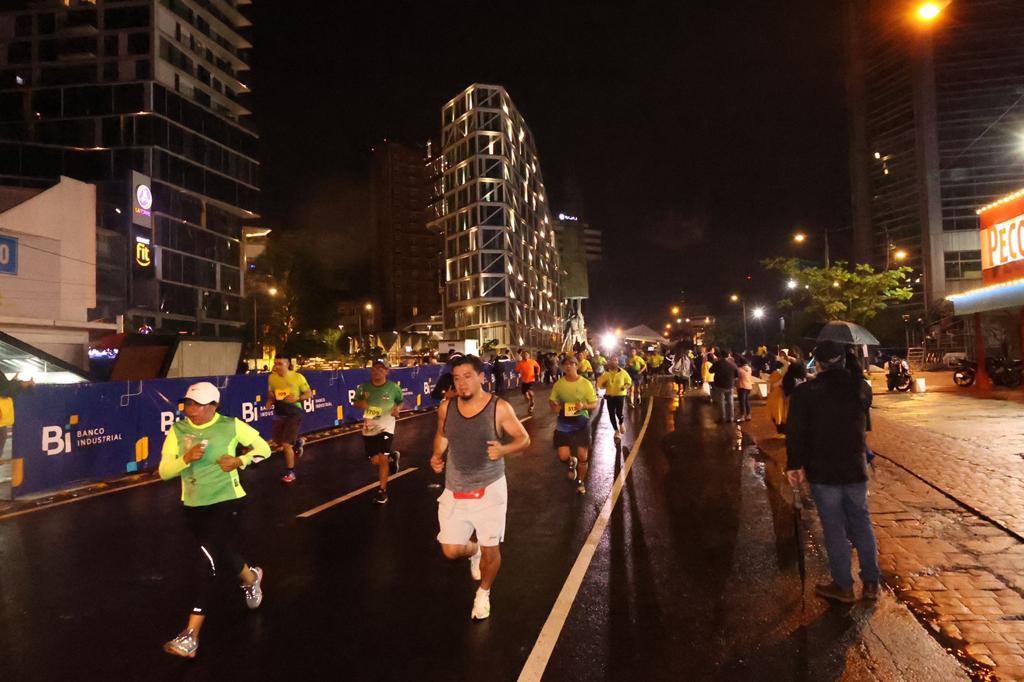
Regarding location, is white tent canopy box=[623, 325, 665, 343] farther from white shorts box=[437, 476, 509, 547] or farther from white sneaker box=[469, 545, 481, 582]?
white shorts box=[437, 476, 509, 547]

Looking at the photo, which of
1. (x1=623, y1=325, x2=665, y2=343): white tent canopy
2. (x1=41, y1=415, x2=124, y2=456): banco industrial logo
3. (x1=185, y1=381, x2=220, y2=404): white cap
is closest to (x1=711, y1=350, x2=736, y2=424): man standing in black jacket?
(x1=41, y1=415, x2=124, y2=456): banco industrial logo

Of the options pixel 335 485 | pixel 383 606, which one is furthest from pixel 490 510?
pixel 335 485

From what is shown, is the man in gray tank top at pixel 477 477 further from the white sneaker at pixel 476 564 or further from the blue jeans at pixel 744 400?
the blue jeans at pixel 744 400

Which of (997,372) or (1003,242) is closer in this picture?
(1003,242)

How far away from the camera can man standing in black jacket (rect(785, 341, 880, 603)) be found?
4613 mm

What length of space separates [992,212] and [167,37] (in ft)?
205

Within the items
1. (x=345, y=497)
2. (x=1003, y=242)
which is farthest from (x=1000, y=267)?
(x=345, y=497)

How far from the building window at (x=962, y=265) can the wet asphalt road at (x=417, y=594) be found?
42.1 metres

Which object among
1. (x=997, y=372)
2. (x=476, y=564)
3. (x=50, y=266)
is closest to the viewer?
(x=476, y=564)

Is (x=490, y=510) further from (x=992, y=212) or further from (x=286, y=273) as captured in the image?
(x=286, y=273)

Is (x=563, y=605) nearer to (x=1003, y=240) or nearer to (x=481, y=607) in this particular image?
(x=481, y=607)

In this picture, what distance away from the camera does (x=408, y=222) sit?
129 m

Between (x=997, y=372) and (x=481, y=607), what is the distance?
23.1 meters

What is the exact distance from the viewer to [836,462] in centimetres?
462
